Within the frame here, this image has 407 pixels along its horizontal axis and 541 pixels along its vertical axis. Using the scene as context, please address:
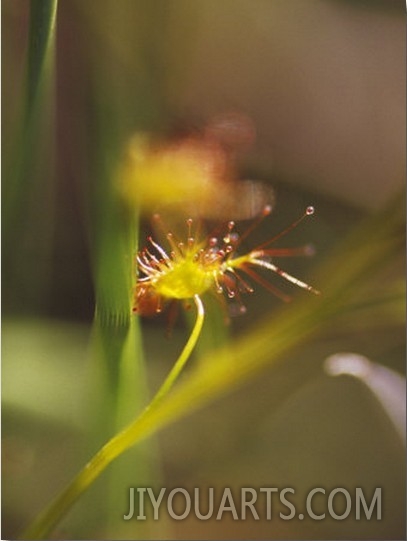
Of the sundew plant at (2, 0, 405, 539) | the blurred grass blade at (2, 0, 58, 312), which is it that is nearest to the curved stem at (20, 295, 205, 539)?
the sundew plant at (2, 0, 405, 539)

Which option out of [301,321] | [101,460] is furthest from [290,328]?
[101,460]

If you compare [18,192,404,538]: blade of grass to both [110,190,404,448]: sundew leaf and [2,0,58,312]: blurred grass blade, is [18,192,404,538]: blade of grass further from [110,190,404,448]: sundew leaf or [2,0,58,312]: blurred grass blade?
[2,0,58,312]: blurred grass blade

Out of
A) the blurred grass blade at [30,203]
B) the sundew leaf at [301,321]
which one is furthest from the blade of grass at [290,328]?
the blurred grass blade at [30,203]

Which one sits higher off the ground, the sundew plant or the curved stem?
the sundew plant

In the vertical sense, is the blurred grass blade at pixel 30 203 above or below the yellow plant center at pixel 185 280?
above

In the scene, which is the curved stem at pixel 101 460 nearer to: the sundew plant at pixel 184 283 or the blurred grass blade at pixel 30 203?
the sundew plant at pixel 184 283

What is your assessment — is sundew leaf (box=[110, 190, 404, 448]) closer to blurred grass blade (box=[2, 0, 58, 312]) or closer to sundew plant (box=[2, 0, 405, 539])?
sundew plant (box=[2, 0, 405, 539])

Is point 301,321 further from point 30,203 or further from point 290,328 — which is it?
point 30,203

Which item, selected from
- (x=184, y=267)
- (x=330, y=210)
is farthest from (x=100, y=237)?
(x=330, y=210)
